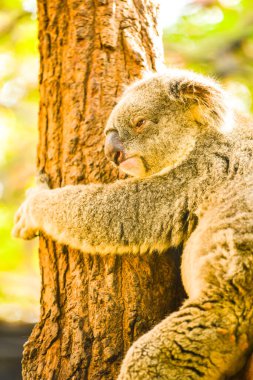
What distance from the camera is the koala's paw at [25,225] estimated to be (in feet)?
14.8

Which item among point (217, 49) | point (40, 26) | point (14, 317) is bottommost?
point (14, 317)

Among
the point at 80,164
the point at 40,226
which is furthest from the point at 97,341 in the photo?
the point at 80,164

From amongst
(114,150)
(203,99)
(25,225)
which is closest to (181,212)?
(114,150)

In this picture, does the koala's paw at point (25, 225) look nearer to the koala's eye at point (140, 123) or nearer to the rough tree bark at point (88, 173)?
the rough tree bark at point (88, 173)

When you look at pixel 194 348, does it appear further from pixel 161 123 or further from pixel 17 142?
pixel 17 142


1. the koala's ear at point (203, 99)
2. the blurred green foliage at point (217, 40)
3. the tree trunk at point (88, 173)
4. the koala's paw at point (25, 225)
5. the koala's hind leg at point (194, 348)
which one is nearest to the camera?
the koala's hind leg at point (194, 348)

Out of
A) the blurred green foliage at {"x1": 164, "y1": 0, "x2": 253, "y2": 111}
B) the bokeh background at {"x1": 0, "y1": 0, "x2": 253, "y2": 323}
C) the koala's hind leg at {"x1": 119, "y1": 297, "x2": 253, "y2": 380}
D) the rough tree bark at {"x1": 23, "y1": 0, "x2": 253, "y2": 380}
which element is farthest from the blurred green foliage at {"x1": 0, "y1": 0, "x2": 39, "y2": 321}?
the koala's hind leg at {"x1": 119, "y1": 297, "x2": 253, "y2": 380}

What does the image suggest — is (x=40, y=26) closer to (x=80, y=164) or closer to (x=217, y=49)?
(x=80, y=164)

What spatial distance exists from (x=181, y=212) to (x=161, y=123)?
0.77 metres

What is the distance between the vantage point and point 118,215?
13.5ft

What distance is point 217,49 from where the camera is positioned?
8.41m

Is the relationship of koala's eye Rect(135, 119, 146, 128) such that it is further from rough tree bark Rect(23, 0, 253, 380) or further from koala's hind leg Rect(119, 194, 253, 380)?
koala's hind leg Rect(119, 194, 253, 380)

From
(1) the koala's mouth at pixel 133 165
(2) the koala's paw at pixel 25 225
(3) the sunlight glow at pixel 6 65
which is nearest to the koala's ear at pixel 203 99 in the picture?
(1) the koala's mouth at pixel 133 165

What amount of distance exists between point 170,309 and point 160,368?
797 mm
